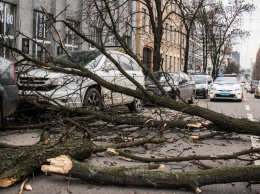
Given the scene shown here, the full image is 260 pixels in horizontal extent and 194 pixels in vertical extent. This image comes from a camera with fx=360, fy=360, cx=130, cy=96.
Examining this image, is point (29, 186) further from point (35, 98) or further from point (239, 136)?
point (239, 136)

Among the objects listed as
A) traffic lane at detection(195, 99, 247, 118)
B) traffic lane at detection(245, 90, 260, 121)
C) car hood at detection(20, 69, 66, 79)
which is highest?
car hood at detection(20, 69, 66, 79)

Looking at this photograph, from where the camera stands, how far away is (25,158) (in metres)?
4.04

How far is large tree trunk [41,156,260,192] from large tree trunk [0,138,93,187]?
0.22 metres

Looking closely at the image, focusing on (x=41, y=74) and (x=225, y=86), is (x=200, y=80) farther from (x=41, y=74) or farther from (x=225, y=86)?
(x=41, y=74)

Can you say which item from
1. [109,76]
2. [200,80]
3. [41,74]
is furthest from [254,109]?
[41,74]

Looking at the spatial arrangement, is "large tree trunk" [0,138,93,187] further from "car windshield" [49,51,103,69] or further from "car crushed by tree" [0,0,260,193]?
"car windshield" [49,51,103,69]

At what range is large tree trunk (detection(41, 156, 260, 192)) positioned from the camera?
151 inches

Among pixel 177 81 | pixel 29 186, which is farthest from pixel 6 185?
pixel 177 81

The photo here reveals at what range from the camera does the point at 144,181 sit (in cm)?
385

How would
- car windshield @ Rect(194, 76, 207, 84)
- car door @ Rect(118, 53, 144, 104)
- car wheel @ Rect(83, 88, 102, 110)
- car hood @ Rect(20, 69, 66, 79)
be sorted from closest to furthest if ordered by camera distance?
1. car hood @ Rect(20, 69, 66, 79)
2. car wheel @ Rect(83, 88, 102, 110)
3. car door @ Rect(118, 53, 144, 104)
4. car windshield @ Rect(194, 76, 207, 84)

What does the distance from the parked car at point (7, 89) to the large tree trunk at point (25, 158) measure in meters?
2.13

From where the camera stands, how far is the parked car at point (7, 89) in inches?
241

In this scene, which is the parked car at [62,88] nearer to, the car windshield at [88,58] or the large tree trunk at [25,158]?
the car windshield at [88,58]

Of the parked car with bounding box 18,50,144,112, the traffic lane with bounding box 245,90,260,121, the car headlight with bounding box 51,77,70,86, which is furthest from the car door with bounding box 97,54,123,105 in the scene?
the traffic lane with bounding box 245,90,260,121
